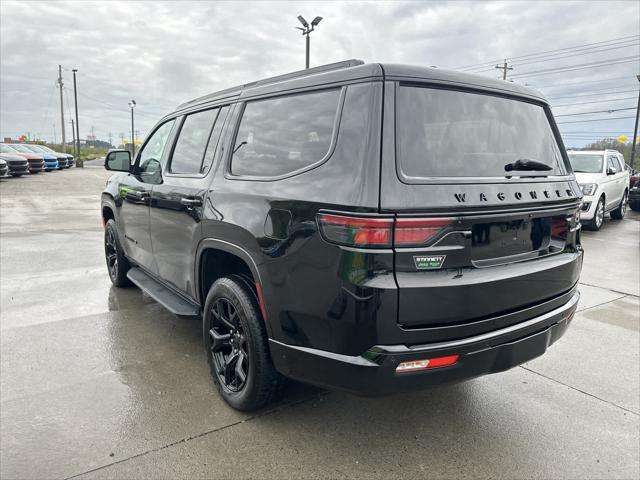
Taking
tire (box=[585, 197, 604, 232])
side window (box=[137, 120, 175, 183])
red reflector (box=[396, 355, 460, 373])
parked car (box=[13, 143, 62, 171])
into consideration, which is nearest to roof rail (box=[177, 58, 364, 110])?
side window (box=[137, 120, 175, 183])

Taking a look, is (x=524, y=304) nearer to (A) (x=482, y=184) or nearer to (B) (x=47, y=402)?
(A) (x=482, y=184)

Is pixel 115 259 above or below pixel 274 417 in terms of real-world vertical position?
above

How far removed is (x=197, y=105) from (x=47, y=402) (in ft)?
7.65

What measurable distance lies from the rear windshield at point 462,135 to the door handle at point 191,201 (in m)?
1.57

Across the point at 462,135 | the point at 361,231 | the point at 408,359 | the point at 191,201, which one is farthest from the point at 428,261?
the point at 191,201

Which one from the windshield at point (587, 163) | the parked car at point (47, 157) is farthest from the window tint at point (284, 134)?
the parked car at point (47, 157)

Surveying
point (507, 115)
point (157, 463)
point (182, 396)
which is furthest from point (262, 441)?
point (507, 115)

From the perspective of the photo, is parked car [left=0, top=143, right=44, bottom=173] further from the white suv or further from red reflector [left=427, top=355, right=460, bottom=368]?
red reflector [left=427, top=355, right=460, bottom=368]

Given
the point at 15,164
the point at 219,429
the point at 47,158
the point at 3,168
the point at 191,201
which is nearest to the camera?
the point at 219,429

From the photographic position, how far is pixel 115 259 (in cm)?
549

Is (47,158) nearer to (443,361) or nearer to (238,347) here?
(238,347)

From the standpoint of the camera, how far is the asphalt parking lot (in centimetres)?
245

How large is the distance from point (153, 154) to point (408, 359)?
320 cm

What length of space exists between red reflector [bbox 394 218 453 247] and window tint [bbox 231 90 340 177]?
0.56 meters
